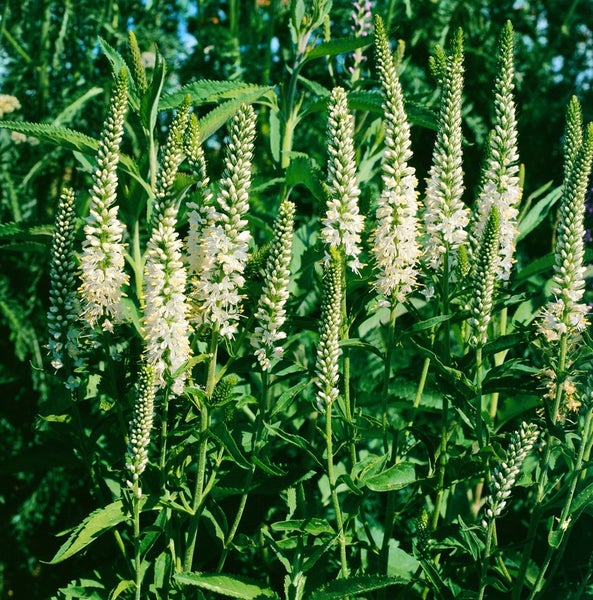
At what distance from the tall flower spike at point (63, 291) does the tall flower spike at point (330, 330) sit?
0.80 m

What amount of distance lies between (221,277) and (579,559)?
71.9 inches

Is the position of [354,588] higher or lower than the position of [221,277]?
lower

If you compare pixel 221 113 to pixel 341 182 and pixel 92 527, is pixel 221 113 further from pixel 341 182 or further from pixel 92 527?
pixel 92 527

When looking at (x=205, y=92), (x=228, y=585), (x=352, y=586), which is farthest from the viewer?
(x=205, y=92)

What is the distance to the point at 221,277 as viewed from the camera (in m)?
2.14

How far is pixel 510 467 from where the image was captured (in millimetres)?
2154

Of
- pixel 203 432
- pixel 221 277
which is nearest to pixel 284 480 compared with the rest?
pixel 203 432

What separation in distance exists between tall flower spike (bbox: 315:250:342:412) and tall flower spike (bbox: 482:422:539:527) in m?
0.56

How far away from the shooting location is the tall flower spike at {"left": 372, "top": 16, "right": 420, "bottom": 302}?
2211 mm

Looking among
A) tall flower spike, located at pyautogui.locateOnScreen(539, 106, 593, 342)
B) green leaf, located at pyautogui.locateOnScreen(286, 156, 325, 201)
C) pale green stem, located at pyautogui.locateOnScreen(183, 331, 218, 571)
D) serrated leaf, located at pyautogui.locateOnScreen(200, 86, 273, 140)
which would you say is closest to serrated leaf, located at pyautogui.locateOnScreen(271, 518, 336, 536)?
pale green stem, located at pyautogui.locateOnScreen(183, 331, 218, 571)

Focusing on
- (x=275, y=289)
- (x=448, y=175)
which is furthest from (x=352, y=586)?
(x=448, y=175)

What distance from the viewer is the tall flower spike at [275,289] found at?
206 cm

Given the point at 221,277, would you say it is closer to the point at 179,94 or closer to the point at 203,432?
the point at 203,432

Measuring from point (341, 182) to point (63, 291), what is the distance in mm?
942
